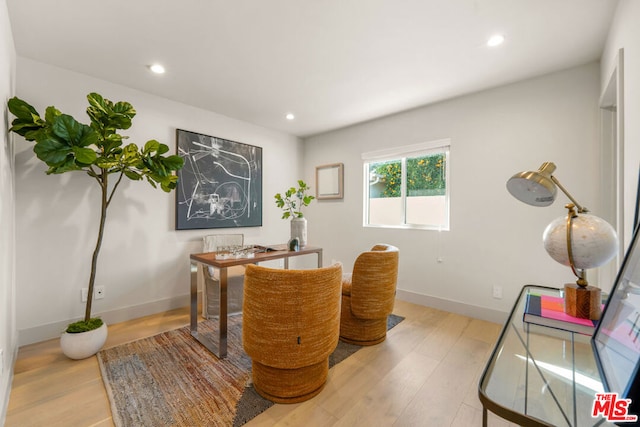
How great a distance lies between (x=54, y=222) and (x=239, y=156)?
6.48 ft

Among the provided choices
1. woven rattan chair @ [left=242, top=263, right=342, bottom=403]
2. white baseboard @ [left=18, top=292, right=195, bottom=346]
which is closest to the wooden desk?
woven rattan chair @ [left=242, top=263, right=342, bottom=403]

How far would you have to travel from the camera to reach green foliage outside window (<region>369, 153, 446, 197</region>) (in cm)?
316

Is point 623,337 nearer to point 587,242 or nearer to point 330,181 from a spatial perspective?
point 587,242

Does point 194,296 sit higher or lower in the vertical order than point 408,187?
lower

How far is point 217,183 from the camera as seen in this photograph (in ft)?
11.1

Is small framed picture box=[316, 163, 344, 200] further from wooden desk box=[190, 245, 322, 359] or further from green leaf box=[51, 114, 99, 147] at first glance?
green leaf box=[51, 114, 99, 147]

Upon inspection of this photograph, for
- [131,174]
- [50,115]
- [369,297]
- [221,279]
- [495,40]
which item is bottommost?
[369,297]

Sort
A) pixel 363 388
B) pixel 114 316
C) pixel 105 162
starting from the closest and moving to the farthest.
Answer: pixel 363 388 → pixel 105 162 → pixel 114 316

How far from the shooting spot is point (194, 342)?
2.30 meters

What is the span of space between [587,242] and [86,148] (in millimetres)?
2897

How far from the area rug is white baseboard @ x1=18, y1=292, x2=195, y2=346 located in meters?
0.60

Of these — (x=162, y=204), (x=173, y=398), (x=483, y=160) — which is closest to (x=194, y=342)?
(x=173, y=398)

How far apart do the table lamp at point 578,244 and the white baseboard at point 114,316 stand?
3.31m

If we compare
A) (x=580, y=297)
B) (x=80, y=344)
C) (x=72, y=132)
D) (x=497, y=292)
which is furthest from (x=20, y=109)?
(x=497, y=292)
